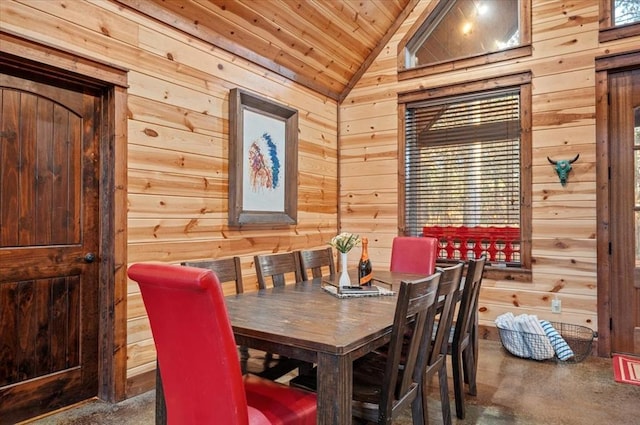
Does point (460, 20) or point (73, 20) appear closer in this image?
point (73, 20)

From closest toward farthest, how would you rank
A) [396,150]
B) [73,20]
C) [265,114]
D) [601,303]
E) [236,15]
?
[73,20] → [236,15] → [601,303] → [265,114] → [396,150]

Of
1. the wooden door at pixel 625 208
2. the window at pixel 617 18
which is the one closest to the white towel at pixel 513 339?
the wooden door at pixel 625 208

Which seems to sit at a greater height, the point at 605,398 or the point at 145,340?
the point at 145,340

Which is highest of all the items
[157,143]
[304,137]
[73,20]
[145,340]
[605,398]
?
[73,20]

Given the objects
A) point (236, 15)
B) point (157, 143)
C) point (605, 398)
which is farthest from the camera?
point (236, 15)

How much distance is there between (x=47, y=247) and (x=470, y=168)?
11.7ft

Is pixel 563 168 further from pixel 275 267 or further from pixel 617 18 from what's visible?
pixel 275 267

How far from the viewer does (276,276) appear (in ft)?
9.18

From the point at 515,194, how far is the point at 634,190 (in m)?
0.89

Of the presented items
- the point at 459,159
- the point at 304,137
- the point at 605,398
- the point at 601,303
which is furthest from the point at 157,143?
the point at 601,303

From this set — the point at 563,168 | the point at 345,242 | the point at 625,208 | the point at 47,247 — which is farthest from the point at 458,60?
the point at 47,247

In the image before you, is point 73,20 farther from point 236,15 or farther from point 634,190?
point 634,190

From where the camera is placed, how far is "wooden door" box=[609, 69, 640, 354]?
344 cm

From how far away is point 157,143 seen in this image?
288 centimetres
